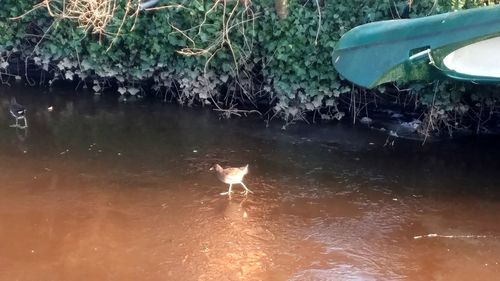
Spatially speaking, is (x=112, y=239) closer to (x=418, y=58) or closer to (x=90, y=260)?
(x=90, y=260)

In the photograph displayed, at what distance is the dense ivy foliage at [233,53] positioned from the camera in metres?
9.62

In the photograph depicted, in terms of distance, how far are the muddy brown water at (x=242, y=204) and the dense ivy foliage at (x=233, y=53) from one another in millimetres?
632

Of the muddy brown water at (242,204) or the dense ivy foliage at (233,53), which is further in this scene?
the dense ivy foliage at (233,53)

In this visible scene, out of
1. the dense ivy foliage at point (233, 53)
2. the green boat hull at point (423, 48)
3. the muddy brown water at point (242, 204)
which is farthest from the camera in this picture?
the dense ivy foliage at point (233, 53)

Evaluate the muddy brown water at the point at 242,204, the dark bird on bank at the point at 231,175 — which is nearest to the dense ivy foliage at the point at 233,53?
the muddy brown water at the point at 242,204

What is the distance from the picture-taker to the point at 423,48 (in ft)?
16.0

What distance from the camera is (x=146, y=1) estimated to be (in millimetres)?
10805

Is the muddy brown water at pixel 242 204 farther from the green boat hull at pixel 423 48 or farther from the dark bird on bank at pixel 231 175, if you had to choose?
the green boat hull at pixel 423 48

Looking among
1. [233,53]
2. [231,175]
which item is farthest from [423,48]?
[233,53]

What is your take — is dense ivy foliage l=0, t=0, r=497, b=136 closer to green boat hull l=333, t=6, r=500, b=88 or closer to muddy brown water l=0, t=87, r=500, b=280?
muddy brown water l=0, t=87, r=500, b=280

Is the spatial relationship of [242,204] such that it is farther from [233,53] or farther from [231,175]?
[233,53]

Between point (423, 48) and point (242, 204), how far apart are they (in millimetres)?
3081

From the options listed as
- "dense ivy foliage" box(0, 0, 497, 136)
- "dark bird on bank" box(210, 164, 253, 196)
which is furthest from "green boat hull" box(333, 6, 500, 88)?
"dense ivy foliage" box(0, 0, 497, 136)

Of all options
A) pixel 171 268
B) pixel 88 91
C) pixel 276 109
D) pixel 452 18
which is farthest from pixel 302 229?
pixel 88 91
